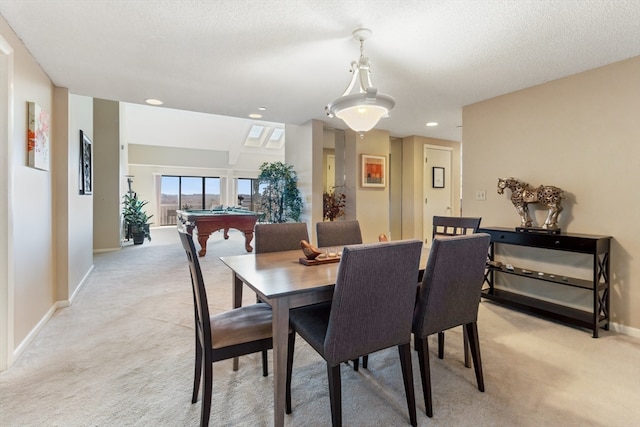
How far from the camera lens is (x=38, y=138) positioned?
2.53m

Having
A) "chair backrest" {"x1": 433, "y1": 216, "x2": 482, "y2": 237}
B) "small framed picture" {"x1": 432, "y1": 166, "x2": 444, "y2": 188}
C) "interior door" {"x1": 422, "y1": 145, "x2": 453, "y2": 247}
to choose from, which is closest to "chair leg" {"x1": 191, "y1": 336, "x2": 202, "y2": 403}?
"chair backrest" {"x1": 433, "y1": 216, "x2": 482, "y2": 237}

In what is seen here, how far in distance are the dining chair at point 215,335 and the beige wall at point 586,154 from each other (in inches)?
116

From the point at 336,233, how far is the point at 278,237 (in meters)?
0.53

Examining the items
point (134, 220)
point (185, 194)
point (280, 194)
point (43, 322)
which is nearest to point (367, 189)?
point (280, 194)

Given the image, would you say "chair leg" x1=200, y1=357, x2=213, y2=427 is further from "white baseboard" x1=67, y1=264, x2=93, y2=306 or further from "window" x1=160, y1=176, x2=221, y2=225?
"window" x1=160, y1=176, x2=221, y2=225

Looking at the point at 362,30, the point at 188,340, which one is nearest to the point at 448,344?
the point at 188,340

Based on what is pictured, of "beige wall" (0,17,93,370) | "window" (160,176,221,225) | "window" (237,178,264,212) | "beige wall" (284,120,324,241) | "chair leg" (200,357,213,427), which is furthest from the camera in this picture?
"window" (237,178,264,212)

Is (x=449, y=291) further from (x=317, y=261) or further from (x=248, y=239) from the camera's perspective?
(x=248, y=239)

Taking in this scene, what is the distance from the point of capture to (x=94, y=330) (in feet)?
8.61

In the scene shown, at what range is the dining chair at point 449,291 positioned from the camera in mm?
1594

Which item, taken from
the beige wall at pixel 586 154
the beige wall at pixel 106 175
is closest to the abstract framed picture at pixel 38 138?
the beige wall at pixel 106 175

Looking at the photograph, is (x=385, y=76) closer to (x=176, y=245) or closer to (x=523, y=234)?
Answer: (x=523, y=234)

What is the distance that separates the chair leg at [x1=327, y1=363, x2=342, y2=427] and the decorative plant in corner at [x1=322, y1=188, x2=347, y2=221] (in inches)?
154

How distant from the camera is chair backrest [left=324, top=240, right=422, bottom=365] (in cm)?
134
